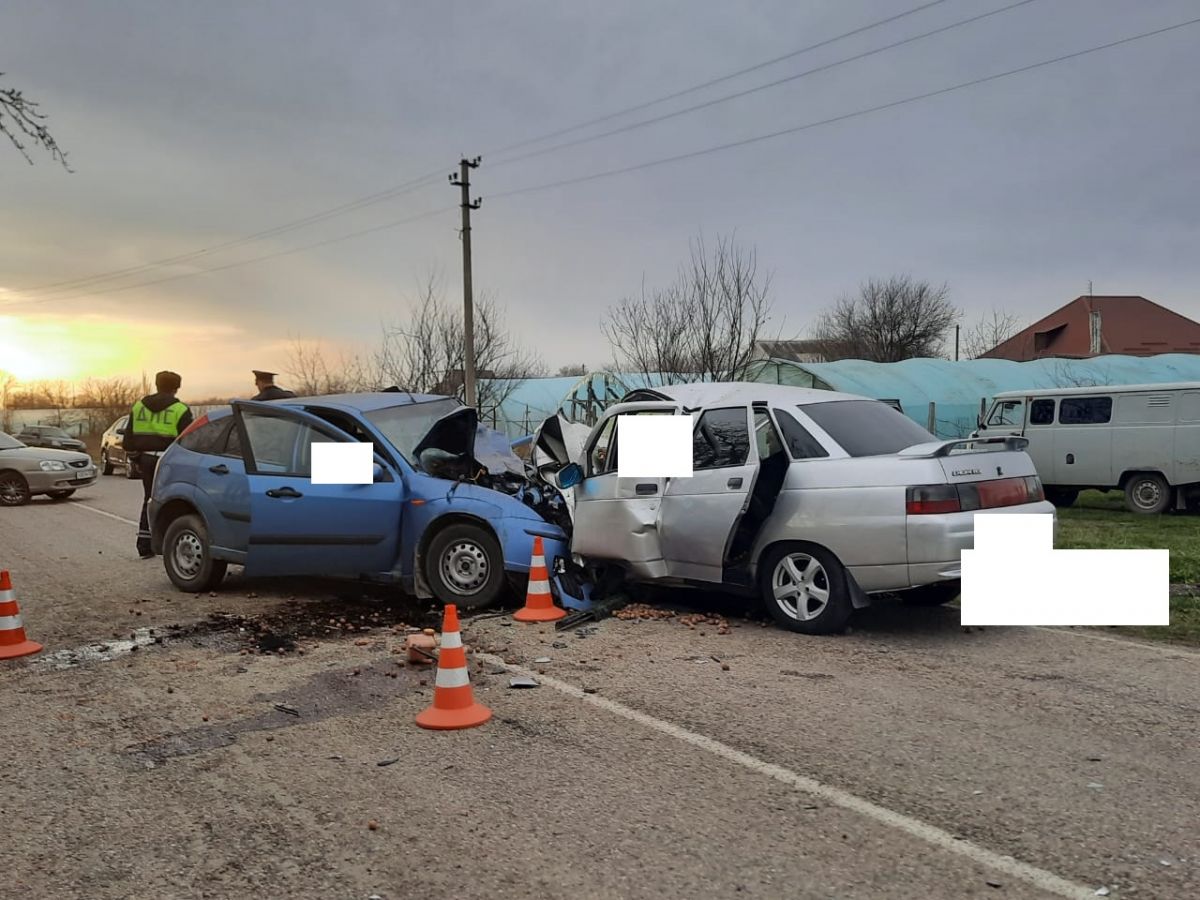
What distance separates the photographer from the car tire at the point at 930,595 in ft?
23.9

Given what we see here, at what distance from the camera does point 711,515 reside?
6773 millimetres

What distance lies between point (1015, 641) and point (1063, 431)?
34.7 feet

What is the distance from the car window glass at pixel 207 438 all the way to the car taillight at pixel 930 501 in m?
6.01

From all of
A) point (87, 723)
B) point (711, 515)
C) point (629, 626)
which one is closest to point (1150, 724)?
point (711, 515)

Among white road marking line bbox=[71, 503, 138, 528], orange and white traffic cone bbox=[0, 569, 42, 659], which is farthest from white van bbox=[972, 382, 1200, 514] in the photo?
white road marking line bbox=[71, 503, 138, 528]

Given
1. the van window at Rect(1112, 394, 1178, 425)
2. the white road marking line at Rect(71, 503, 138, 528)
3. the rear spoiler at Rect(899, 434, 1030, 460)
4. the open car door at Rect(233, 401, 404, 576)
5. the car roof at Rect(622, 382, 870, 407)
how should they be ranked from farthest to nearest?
the van window at Rect(1112, 394, 1178, 425), the white road marking line at Rect(71, 503, 138, 528), the open car door at Rect(233, 401, 404, 576), the car roof at Rect(622, 382, 870, 407), the rear spoiler at Rect(899, 434, 1030, 460)

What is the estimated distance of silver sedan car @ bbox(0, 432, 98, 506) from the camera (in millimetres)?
17703

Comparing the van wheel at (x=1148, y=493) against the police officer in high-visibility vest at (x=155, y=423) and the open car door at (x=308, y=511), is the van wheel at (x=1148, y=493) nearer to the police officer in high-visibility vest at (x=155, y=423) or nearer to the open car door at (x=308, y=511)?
the open car door at (x=308, y=511)

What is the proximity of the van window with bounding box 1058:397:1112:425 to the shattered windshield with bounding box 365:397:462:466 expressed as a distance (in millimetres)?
11550

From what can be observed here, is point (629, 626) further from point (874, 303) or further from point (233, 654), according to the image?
point (874, 303)

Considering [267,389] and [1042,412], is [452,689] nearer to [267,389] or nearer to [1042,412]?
[267,389]

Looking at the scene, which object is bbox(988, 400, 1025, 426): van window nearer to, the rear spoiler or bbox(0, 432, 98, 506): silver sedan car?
the rear spoiler

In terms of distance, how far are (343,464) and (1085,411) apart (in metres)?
12.9

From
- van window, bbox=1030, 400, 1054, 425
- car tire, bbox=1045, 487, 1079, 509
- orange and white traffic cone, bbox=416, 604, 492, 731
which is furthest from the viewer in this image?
car tire, bbox=1045, 487, 1079, 509
